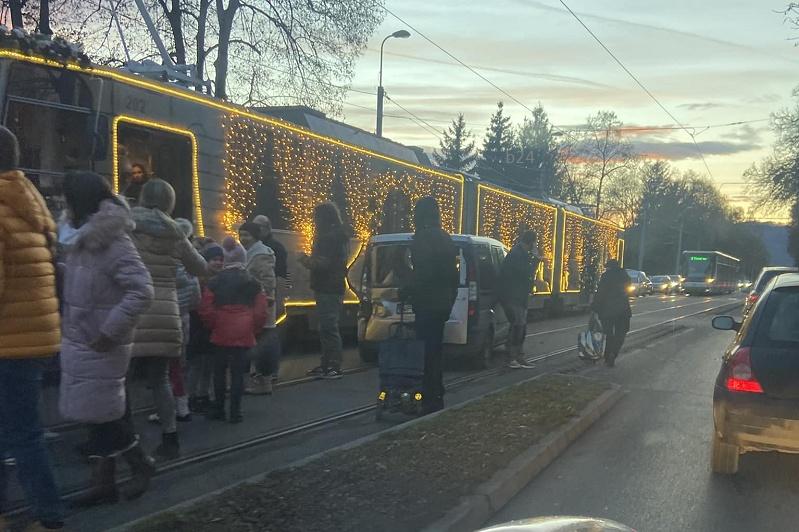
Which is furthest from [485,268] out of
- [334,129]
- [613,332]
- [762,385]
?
[762,385]

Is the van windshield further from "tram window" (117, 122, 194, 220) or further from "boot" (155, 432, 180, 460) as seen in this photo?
"boot" (155, 432, 180, 460)

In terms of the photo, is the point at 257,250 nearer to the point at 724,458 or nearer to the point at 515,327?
the point at 515,327

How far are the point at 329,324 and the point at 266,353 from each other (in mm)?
1437

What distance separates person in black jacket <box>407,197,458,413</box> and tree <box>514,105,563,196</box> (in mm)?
52858

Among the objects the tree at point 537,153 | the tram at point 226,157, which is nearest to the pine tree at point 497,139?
the tree at point 537,153

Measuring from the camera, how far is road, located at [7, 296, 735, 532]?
4.96m

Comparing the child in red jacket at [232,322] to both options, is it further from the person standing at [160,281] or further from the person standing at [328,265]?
the person standing at [328,265]

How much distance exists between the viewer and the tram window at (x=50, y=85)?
7.29 metres

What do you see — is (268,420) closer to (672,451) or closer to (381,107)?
(672,451)

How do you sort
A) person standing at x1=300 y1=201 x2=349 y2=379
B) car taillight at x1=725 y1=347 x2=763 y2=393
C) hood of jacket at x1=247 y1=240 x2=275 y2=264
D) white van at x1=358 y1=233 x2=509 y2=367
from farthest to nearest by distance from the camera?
white van at x1=358 y1=233 x2=509 y2=367 → person standing at x1=300 y1=201 x2=349 y2=379 → hood of jacket at x1=247 y1=240 x2=275 y2=264 → car taillight at x1=725 y1=347 x2=763 y2=393

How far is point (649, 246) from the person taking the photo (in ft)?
287

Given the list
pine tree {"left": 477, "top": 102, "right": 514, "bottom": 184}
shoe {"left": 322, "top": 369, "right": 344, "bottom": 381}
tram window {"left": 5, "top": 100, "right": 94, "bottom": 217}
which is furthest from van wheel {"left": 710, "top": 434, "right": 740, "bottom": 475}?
pine tree {"left": 477, "top": 102, "right": 514, "bottom": 184}

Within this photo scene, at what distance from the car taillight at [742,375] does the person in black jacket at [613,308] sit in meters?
6.40

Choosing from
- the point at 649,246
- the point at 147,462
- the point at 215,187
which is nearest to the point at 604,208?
the point at 649,246
